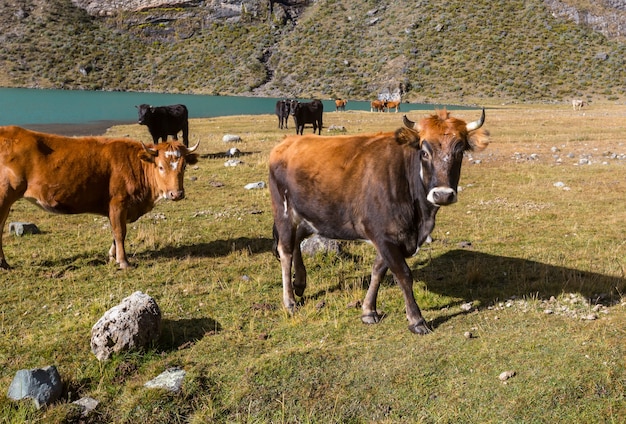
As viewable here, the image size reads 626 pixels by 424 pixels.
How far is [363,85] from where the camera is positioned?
87.1 m

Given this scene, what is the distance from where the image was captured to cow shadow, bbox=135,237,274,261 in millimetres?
9953

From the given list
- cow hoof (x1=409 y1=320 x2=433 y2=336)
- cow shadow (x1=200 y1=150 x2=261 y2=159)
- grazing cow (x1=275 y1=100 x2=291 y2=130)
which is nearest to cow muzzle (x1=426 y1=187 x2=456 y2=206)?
A: cow hoof (x1=409 y1=320 x2=433 y2=336)

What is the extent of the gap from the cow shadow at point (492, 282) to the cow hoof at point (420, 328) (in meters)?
0.21

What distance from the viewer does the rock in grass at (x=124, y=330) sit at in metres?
5.97

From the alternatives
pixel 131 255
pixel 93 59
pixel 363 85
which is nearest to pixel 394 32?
pixel 363 85

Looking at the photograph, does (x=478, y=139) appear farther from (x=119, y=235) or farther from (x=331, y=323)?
(x=119, y=235)

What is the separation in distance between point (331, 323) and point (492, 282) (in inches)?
114

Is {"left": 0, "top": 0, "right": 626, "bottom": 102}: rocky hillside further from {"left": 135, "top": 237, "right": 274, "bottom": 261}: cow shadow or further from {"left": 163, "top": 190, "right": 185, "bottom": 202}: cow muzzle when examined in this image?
{"left": 163, "top": 190, "right": 185, "bottom": 202}: cow muzzle

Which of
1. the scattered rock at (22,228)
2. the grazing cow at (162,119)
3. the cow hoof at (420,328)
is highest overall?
the grazing cow at (162,119)

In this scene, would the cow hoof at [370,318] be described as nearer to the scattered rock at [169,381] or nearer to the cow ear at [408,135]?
the cow ear at [408,135]

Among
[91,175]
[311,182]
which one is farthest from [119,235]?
[311,182]

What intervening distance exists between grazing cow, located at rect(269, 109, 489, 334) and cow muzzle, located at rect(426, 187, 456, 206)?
0.4 inches

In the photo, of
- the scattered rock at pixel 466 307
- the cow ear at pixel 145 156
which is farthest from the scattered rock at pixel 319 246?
the cow ear at pixel 145 156

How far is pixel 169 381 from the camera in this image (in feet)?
18.1
